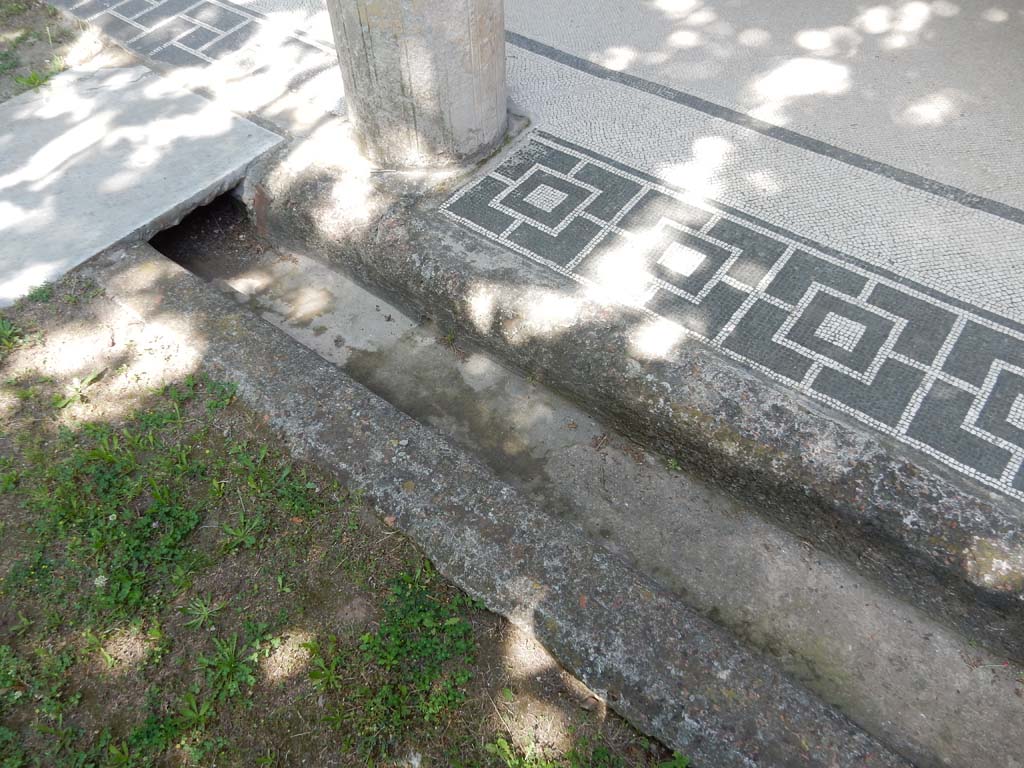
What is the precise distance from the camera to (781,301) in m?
3.38

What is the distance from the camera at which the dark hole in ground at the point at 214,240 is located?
4.12 meters

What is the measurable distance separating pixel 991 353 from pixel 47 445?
4292 millimetres

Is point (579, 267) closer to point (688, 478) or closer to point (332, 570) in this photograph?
point (688, 478)

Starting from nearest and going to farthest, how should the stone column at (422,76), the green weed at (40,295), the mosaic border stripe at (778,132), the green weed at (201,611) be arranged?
the green weed at (201,611) < the stone column at (422,76) < the green weed at (40,295) < the mosaic border stripe at (778,132)

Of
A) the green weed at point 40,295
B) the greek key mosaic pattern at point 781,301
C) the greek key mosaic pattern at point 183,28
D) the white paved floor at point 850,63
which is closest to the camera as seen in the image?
the greek key mosaic pattern at point 781,301

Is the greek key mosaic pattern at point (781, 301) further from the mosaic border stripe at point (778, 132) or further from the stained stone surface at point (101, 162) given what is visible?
the stained stone surface at point (101, 162)

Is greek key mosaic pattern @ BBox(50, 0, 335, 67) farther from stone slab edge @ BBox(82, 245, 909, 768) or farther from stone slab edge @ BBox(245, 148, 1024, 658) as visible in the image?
stone slab edge @ BBox(82, 245, 909, 768)

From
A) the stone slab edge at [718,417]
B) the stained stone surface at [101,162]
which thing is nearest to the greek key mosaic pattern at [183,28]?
the stained stone surface at [101,162]

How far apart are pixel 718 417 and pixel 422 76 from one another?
2.33 m

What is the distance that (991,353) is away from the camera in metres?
3.13

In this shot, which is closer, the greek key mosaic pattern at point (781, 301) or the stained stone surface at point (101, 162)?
the greek key mosaic pattern at point (781, 301)

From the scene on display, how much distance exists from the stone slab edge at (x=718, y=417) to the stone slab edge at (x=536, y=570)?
0.69 metres

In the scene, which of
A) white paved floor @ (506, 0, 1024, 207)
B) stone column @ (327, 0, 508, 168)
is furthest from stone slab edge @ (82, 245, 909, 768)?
white paved floor @ (506, 0, 1024, 207)

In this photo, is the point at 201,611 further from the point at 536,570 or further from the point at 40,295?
the point at 40,295
